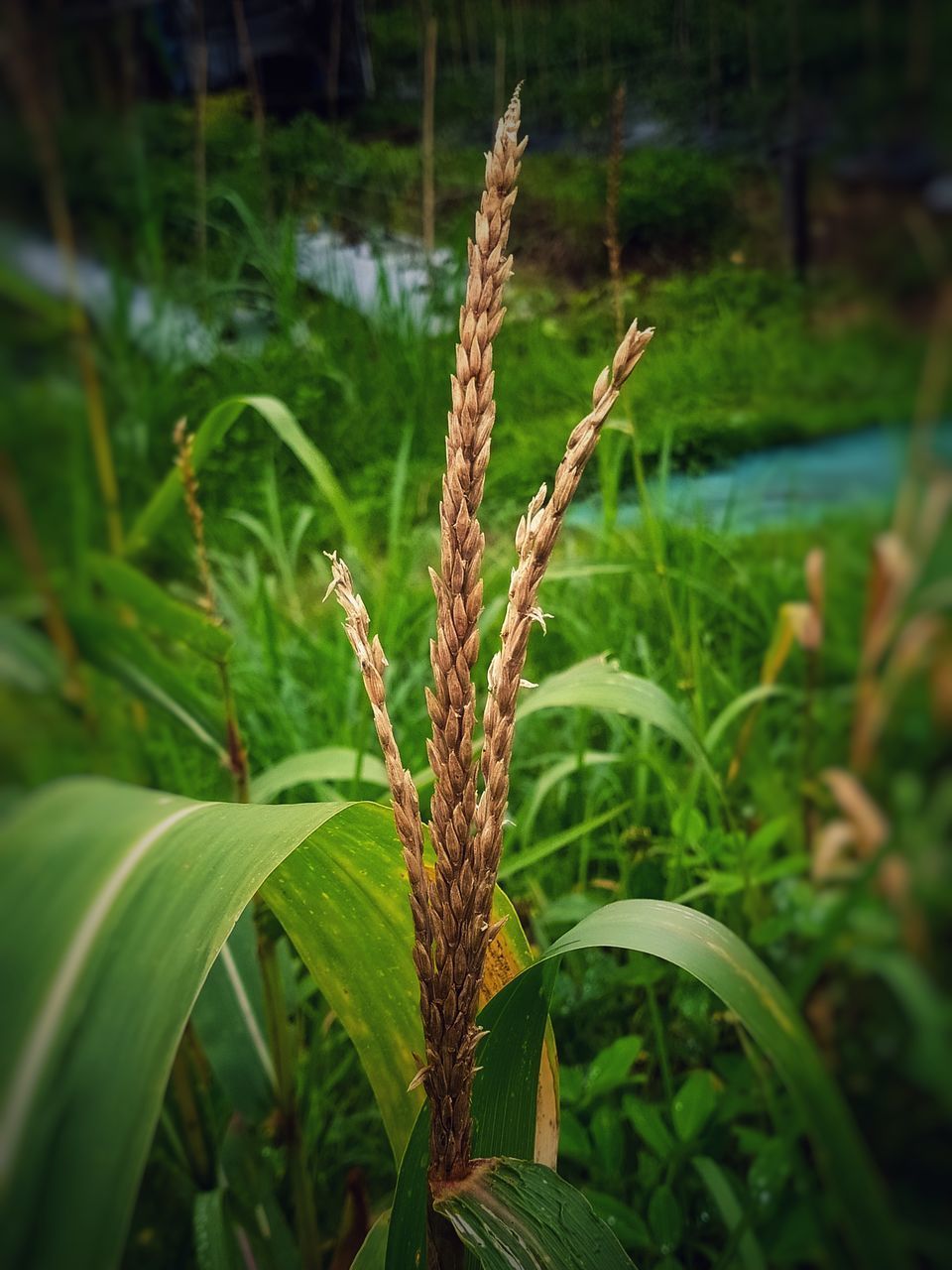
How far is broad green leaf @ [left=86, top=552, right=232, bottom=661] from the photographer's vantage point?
68 cm

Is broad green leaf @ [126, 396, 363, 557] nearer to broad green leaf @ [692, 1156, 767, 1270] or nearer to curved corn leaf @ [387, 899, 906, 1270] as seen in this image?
curved corn leaf @ [387, 899, 906, 1270]

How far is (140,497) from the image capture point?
1.12 meters

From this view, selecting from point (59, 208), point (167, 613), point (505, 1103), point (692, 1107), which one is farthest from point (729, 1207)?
point (59, 208)

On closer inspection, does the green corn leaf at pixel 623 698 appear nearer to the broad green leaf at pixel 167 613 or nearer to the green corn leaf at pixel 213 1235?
the broad green leaf at pixel 167 613

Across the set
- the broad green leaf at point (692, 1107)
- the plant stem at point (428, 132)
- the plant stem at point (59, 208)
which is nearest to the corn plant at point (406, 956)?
the broad green leaf at point (692, 1107)

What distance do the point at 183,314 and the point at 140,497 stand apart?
270mm

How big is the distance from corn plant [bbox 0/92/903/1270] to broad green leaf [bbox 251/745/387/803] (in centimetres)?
23

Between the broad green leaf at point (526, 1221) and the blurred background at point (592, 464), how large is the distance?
0.20 meters

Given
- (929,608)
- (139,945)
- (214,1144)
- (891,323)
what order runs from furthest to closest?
1. (214,1144)
2. (891,323)
3. (929,608)
4. (139,945)

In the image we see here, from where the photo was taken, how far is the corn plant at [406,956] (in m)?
0.30

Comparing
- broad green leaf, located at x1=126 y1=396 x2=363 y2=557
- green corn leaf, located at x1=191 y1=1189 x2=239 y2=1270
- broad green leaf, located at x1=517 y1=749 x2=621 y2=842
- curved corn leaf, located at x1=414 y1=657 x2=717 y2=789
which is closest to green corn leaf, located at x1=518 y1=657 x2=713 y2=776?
curved corn leaf, located at x1=414 y1=657 x2=717 y2=789

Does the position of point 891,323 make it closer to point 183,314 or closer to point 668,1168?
point 668,1168

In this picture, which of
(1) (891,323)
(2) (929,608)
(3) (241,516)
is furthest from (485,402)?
(3) (241,516)

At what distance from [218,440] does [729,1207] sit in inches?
33.0
